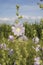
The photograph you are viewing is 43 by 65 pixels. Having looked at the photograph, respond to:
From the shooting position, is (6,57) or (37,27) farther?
(37,27)

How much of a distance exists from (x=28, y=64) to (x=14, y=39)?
0.58 m

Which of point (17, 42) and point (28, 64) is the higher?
point (17, 42)

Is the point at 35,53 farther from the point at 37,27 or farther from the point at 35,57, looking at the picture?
the point at 37,27

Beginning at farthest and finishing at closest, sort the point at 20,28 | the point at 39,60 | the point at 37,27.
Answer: the point at 37,27
the point at 39,60
the point at 20,28

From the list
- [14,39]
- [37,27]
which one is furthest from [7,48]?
[37,27]

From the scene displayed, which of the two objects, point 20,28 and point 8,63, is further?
point 8,63

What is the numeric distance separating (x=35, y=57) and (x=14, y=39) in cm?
50

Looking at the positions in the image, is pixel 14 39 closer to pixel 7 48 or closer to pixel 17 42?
pixel 17 42

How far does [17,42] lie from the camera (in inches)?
162

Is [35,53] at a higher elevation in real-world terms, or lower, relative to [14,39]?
lower

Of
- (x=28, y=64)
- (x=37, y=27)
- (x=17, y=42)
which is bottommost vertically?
(x=37, y=27)

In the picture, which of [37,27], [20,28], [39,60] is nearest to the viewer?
[20,28]

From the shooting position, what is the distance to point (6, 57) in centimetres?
434

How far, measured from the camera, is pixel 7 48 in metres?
4.35
